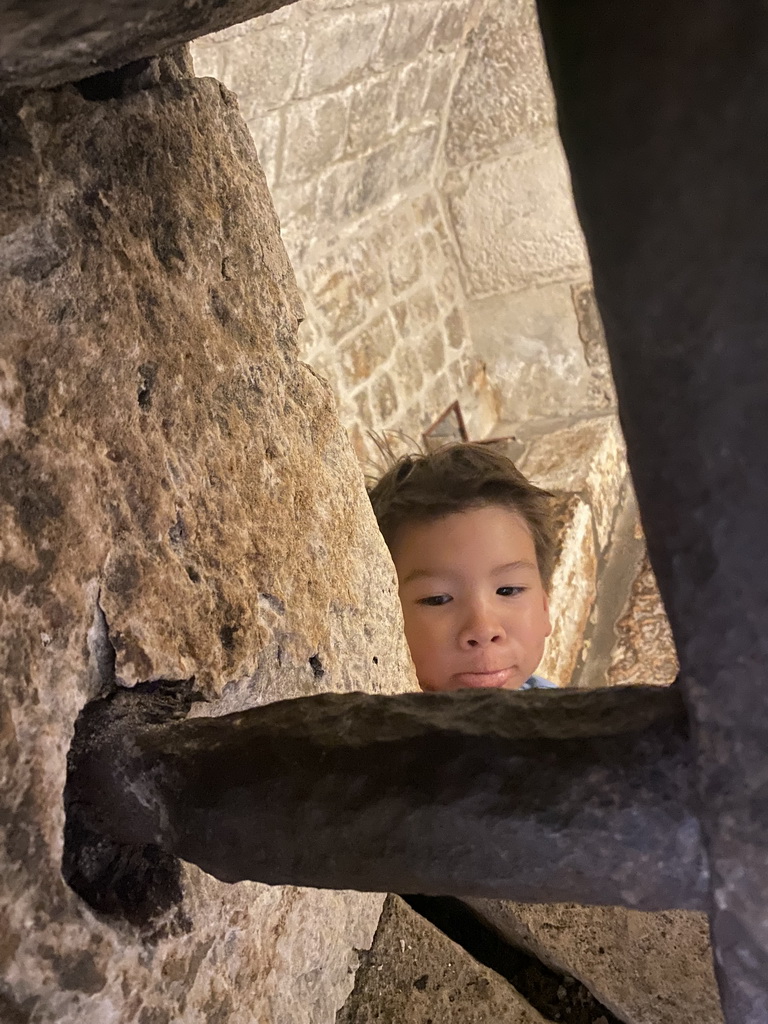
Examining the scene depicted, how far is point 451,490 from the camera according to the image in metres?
1.79

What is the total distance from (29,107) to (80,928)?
0.54 meters

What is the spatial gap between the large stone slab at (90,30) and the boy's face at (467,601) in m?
1.22

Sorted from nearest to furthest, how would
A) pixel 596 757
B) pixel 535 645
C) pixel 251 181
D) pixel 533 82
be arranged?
pixel 596 757, pixel 251 181, pixel 535 645, pixel 533 82

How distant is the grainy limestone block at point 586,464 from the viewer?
2.94 m

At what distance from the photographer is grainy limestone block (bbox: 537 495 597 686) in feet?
8.34

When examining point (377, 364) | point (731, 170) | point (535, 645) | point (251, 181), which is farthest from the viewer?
point (377, 364)

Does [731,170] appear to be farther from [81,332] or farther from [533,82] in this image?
[533,82]

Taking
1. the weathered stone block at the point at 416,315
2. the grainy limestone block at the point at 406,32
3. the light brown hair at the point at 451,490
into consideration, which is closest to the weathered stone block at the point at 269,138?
the grainy limestone block at the point at 406,32

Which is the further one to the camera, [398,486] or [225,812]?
[398,486]

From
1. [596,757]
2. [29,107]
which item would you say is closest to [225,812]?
[596,757]

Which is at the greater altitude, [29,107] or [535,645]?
[29,107]

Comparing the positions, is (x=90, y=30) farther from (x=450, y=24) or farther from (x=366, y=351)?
(x=450, y=24)

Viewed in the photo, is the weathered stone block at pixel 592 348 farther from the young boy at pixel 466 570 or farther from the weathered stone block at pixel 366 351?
the young boy at pixel 466 570

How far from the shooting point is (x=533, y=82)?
3252 mm
